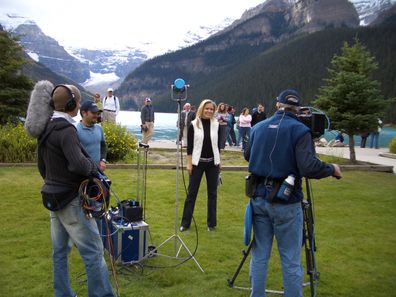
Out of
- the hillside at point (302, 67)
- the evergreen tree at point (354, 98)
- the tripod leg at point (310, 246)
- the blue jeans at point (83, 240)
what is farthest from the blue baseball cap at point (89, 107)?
the hillside at point (302, 67)

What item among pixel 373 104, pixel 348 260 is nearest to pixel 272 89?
pixel 373 104

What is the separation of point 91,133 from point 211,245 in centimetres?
231

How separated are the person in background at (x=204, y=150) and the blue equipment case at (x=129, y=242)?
156 cm

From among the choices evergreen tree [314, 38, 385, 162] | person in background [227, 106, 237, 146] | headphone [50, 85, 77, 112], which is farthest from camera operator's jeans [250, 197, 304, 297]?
person in background [227, 106, 237, 146]

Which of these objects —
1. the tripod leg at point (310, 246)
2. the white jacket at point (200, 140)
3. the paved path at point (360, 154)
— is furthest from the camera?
the paved path at point (360, 154)

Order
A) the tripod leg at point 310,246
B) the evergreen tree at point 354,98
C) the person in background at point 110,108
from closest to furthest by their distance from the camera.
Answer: the tripod leg at point 310,246 < the evergreen tree at point 354,98 < the person in background at point 110,108

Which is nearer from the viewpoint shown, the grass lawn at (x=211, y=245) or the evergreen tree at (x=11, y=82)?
the grass lawn at (x=211, y=245)

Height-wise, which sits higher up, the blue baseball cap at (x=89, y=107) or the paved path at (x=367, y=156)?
the blue baseball cap at (x=89, y=107)

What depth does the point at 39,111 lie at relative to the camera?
3.34 meters

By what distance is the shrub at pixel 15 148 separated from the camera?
1199 cm

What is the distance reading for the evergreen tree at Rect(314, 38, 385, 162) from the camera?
14141 millimetres

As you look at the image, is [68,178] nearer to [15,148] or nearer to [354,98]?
[15,148]

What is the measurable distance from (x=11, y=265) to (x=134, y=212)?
1597mm

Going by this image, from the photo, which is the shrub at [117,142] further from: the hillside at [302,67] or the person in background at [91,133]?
the hillside at [302,67]
